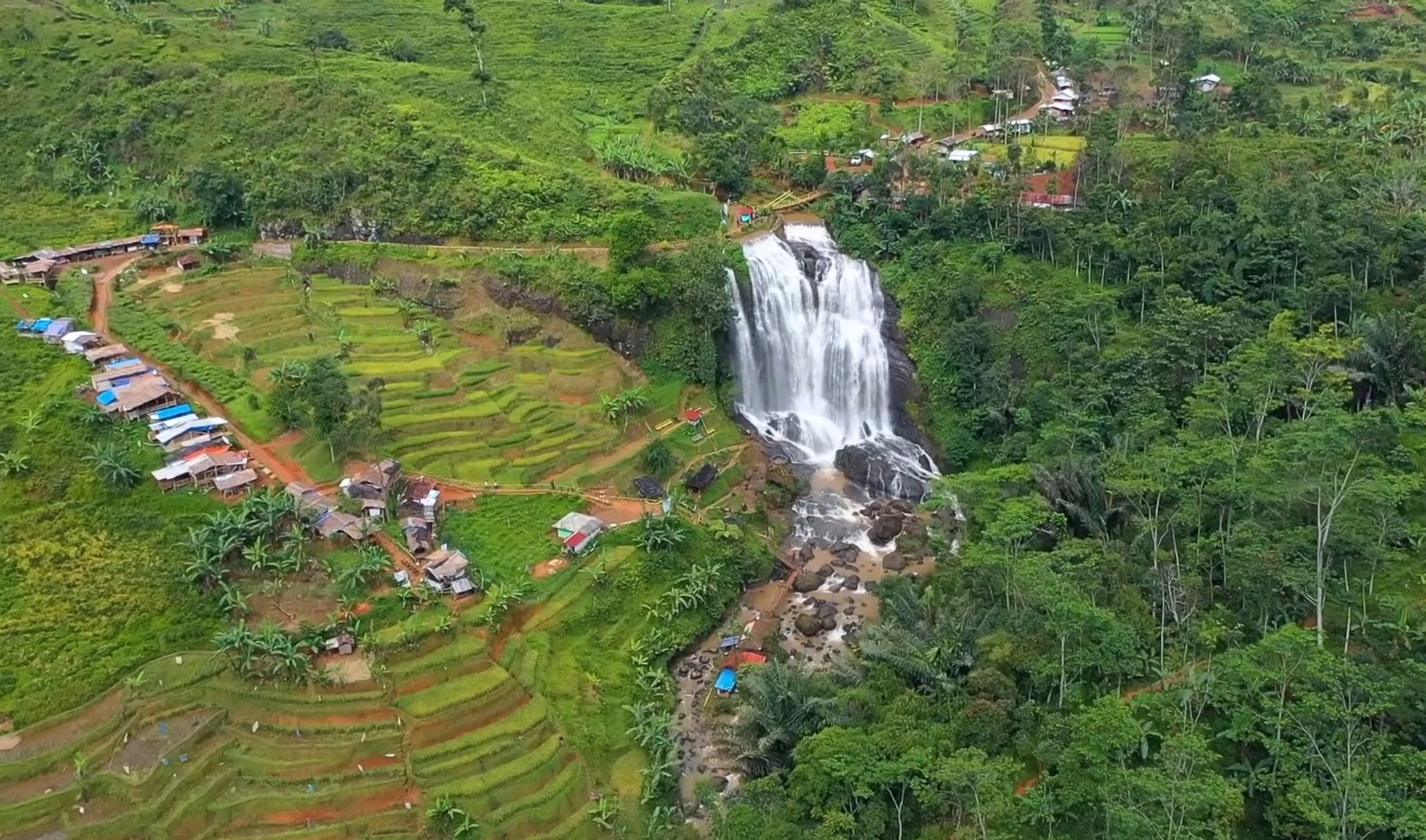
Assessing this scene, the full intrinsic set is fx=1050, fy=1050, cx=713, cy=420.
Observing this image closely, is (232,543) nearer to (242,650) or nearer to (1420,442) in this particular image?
(242,650)

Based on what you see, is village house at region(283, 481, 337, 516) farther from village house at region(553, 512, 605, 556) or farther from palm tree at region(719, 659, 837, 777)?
palm tree at region(719, 659, 837, 777)

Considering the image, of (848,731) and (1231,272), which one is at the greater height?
(1231,272)

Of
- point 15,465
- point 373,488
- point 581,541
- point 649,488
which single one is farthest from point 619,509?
point 15,465

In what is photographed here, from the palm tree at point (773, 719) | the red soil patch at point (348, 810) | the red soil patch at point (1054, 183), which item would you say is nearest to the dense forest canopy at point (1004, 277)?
the palm tree at point (773, 719)

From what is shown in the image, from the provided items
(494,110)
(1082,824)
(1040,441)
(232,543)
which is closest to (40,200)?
(494,110)

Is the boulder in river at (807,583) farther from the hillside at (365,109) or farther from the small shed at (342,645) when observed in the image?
the hillside at (365,109)

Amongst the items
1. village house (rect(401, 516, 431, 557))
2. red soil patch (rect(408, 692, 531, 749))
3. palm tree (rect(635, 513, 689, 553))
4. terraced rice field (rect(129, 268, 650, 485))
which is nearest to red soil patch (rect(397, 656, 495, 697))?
red soil patch (rect(408, 692, 531, 749))
